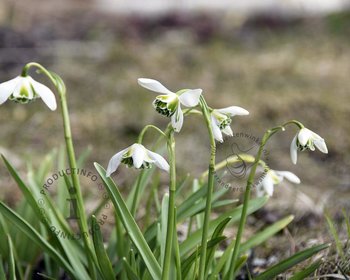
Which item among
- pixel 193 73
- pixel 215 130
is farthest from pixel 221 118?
pixel 193 73

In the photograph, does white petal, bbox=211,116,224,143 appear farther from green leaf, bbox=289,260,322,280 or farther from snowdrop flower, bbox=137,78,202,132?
green leaf, bbox=289,260,322,280

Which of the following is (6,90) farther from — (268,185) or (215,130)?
(268,185)

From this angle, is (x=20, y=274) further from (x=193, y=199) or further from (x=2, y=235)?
(x=193, y=199)

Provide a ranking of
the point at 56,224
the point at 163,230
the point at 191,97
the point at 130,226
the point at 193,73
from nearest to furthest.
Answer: the point at 191,97 < the point at 130,226 < the point at 163,230 < the point at 56,224 < the point at 193,73

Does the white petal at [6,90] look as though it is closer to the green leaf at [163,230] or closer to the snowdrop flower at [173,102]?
the snowdrop flower at [173,102]

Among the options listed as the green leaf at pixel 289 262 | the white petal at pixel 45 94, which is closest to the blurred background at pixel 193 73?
the green leaf at pixel 289 262

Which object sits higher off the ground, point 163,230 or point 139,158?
point 139,158
